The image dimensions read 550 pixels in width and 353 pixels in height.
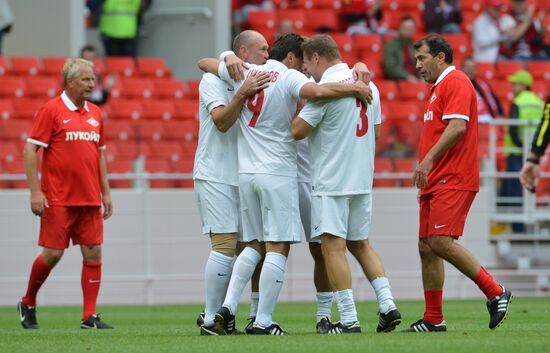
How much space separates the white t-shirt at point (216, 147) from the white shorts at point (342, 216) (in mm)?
701

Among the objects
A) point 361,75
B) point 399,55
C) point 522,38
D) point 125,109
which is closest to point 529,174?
point 361,75

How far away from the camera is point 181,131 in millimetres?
16578

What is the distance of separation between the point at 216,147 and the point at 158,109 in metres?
8.86

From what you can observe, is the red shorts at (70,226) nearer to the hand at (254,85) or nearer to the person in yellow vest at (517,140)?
the hand at (254,85)

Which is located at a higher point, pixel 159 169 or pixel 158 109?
pixel 158 109

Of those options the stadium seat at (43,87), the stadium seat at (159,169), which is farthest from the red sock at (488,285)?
the stadium seat at (43,87)

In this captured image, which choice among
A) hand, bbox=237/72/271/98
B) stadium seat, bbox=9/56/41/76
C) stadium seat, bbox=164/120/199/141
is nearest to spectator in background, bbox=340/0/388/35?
stadium seat, bbox=9/56/41/76

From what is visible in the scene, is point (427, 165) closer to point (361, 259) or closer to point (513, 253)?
point (361, 259)

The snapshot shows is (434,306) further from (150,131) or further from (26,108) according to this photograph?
(26,108)

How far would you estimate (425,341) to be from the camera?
850 centimetres

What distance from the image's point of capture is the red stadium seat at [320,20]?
21.4m

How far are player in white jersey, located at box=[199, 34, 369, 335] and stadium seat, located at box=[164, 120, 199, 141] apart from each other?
708 cm

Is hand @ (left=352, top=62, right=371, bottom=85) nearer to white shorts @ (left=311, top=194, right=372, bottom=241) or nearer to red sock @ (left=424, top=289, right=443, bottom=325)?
white shorts @ (left=311, top=194, right=372, bottom=241)

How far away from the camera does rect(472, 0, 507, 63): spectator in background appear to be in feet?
71.9
